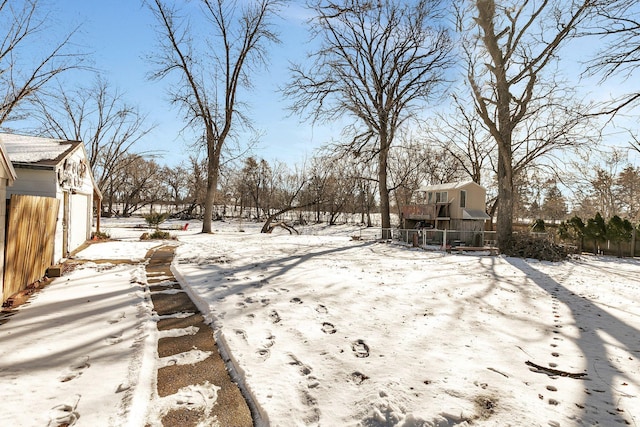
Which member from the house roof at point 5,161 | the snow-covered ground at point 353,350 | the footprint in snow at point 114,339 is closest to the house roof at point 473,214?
the snow-covered ground at point 353,350

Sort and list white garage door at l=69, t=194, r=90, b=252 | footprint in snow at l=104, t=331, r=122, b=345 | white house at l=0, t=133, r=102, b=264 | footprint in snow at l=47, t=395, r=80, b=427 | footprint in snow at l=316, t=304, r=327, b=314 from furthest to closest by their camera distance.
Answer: white garage door at l=69, t=194, r=90, b=252 → white house at l=0, t=133, r=102, b=264 → footprint in snow at l=316, t=304, r=327, b=314 → footprint in snow at l=104, t=331, r=122, b=345 → footprint in snow at l=47, t=395, r=80, b=427

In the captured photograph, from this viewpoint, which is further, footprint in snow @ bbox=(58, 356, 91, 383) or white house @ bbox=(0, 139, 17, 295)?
white house @ bbox=(0, 139, 17, 295)

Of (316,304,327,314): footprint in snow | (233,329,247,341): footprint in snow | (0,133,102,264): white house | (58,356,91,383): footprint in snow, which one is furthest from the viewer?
(0,133,102,264): white house

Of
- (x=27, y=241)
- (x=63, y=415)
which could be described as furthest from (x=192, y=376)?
(x=27, y=241)

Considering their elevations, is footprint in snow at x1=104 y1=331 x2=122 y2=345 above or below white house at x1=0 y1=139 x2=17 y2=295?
below

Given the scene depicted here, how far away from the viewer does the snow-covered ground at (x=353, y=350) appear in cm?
240

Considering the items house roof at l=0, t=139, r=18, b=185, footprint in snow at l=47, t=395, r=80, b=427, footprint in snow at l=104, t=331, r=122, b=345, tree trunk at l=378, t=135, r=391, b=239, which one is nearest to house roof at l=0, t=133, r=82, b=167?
house roof at l=0, t=139, r=18, b=185

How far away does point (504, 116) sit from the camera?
13133mm

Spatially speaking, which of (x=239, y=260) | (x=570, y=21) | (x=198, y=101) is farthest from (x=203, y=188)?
(x=570, y=21)

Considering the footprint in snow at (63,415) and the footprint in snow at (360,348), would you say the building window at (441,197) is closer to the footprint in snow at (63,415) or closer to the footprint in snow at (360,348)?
the footprint in snow at (360,348)

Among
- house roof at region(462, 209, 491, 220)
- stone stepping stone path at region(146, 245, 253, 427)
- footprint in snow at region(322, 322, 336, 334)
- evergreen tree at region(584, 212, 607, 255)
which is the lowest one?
stone stepping stone path at region(146, 245, 253, 427)

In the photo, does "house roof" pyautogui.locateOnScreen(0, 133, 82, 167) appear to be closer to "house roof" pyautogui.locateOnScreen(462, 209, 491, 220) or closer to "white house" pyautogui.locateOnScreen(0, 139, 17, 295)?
"white house" pyautogui.locateOnScreen(0, 139, 17, 295)

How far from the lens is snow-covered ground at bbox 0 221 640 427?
2398 millimetres

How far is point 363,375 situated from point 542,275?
810 cm
